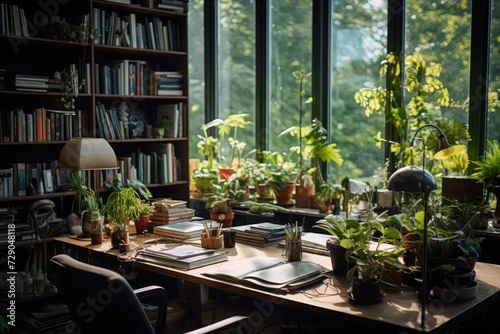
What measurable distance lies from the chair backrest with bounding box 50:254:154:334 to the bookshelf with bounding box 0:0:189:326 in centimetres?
220

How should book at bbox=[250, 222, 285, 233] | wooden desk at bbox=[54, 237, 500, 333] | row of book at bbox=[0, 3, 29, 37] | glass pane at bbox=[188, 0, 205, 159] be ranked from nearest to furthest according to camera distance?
wooden desk at bbox=[54, 237, 500, 333] < book at bbox=[250, 222, 285, 233] < row of book at bbox=[0, 3, 29, 37] < glass pane at bbox=[188, 0, 205, 159]

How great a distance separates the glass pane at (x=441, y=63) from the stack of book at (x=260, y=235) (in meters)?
1.21

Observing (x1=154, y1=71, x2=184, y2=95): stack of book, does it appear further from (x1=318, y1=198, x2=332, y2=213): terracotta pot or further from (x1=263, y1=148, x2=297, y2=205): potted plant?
(x1=318, y1=198, x2=332, y2=213): terracotta pot

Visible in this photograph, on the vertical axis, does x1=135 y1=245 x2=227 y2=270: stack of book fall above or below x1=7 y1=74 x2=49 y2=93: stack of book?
below

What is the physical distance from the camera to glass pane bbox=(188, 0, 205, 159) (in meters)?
5.64

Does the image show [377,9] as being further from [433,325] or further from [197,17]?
[433,325]

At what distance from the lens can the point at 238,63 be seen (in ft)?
17.9

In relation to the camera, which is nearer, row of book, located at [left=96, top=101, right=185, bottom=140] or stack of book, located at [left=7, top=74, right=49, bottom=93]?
stack of book, located at [left=7, top=74, right=49, bottom=93]

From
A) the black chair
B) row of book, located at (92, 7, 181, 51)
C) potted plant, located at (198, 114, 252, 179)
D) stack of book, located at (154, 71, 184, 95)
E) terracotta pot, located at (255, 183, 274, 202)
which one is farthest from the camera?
potted plant, located at (198, 114, 252, 179)

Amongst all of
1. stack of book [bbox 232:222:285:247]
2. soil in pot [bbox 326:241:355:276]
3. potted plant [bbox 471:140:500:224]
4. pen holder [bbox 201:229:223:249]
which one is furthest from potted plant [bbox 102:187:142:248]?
potted plant [bbox 471:140:500:224]

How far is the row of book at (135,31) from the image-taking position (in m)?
4.73

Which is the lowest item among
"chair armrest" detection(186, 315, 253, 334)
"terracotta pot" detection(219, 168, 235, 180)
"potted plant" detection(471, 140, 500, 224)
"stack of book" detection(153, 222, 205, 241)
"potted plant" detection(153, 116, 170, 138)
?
"chair armrest" detection(186, 315, 253, 334)

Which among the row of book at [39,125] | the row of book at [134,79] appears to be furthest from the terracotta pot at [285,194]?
the row of book at [39,125]

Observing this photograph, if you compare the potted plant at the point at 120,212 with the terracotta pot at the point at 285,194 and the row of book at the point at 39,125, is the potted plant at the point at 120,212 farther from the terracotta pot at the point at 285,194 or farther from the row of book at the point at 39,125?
the terracotta pot at the point at 285,194
